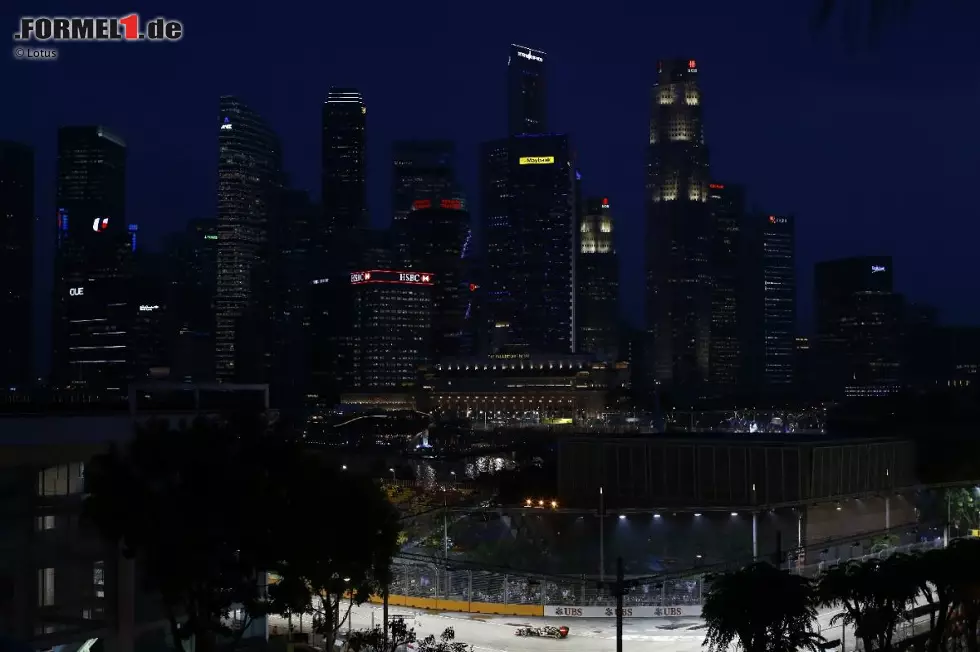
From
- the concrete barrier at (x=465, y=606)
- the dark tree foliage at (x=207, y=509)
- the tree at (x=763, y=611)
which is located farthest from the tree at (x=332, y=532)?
the concrete barrier at (x=465, y=606)

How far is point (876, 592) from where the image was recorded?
68.9ft

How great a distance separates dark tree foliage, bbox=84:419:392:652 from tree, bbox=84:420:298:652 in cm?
2

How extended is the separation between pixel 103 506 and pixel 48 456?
8.56ft

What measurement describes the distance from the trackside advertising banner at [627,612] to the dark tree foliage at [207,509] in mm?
22840

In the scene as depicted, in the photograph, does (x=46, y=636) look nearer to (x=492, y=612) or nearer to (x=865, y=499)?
(x=492, y=612)

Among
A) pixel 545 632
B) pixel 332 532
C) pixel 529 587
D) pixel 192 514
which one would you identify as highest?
pixel 192 514

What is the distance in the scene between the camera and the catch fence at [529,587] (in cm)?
4216

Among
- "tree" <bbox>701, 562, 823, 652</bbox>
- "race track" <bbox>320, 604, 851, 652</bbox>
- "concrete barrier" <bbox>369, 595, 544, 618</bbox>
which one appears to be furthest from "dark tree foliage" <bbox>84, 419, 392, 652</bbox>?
"concrete barrier" <bbox>369, 595, 544, 618</bbox>

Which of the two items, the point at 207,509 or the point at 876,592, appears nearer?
the point at 207,509

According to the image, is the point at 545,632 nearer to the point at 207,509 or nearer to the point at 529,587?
the point at 529,587

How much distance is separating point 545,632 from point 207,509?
2129 centimetres

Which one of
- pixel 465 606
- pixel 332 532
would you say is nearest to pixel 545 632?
pixel 465 606

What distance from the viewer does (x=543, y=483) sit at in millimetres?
85438

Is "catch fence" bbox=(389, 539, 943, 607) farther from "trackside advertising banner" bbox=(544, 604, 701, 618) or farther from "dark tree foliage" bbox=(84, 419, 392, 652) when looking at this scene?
"dark tree foliage" bbox=(84, 419, 392, 652)
